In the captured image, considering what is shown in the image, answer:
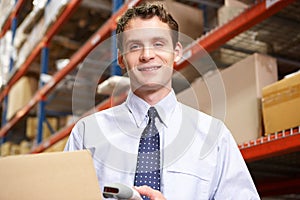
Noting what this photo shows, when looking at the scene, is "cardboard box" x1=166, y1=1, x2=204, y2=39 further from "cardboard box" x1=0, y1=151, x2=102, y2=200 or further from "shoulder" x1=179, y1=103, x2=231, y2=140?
"cardboard box" x1=0, y1=151, x2=102, y2=200

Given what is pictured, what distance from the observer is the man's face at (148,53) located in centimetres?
113

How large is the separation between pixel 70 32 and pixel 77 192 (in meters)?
4.72

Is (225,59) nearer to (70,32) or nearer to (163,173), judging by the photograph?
(163,173)

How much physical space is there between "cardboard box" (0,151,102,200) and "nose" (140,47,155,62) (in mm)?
358

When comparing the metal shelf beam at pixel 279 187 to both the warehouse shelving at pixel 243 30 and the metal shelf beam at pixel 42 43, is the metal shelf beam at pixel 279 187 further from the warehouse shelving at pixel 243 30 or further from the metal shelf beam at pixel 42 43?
the metal shelf beam at pixel 42 43

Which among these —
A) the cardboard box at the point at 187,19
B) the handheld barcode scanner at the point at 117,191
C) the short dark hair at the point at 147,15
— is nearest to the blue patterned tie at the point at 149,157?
the short dark hair at the point at 147,15

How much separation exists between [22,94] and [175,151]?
13.8 feet

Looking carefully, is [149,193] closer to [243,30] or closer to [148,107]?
[148,107]

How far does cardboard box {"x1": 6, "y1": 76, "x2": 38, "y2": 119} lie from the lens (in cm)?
502

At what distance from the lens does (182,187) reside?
115cm

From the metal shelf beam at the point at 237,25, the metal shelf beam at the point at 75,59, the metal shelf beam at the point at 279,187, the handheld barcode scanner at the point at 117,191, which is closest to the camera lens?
the handheld barcode scanner at the point at 117,191

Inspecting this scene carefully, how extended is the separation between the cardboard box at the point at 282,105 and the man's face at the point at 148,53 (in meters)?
0.68

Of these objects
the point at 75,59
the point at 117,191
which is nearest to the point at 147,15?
the point at 117,191

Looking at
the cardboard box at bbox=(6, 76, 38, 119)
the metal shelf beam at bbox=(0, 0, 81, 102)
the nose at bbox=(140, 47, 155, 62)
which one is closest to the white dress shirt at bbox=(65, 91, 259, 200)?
the nose at bbox=(140, 47, 155, 62)
